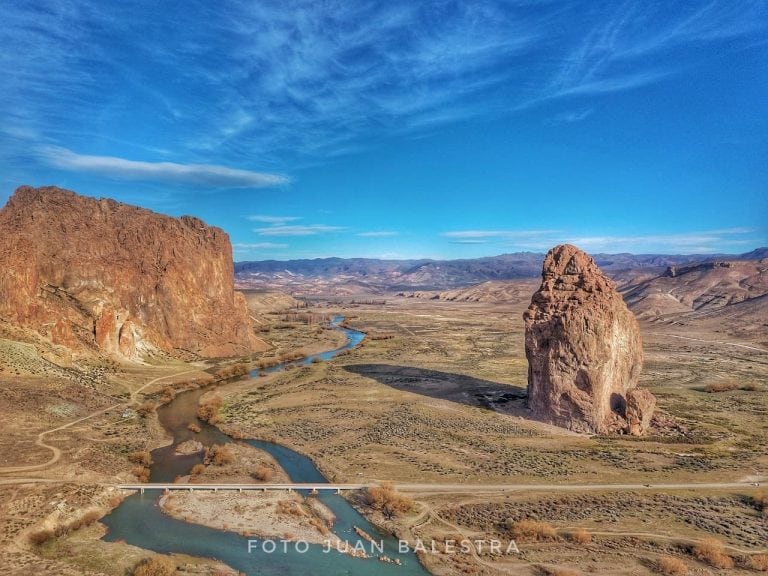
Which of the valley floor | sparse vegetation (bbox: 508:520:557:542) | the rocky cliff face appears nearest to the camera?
the valley floor

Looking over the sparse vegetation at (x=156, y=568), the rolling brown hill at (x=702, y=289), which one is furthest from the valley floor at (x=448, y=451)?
the rolling brown hill at (x=702, y=289)

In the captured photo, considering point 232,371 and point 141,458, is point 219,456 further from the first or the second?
point 232,371

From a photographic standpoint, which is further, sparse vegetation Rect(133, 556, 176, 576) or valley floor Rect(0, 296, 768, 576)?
valley floor Rect(0, 296, 768, 576)

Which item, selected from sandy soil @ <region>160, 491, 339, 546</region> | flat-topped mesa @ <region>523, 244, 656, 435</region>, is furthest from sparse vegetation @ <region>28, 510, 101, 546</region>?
flat-topped mesa @ <region>523, 244, 656, 435</region>

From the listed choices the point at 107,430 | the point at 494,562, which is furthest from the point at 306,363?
the point at 494,562

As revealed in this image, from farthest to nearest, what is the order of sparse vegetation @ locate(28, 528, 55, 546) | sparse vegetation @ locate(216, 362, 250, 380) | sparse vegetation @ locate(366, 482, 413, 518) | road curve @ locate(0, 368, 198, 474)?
1. sparse vegetation @ locate(216, 362, 250, 380)
2. road curve @ locate(0, 368, 198, 474)
3. sparse vegetation @ locate(366, 482, 413, 518)
4. sparse vegetation @ locate(28, 528, 55, 546)

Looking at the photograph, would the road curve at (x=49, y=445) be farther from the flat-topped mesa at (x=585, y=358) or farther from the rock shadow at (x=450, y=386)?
the flat-topped mesa at (x=585, y=358)

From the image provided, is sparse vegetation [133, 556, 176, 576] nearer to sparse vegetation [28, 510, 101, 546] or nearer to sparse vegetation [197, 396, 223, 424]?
sparse vegetation [28, 510, 101, 546]
